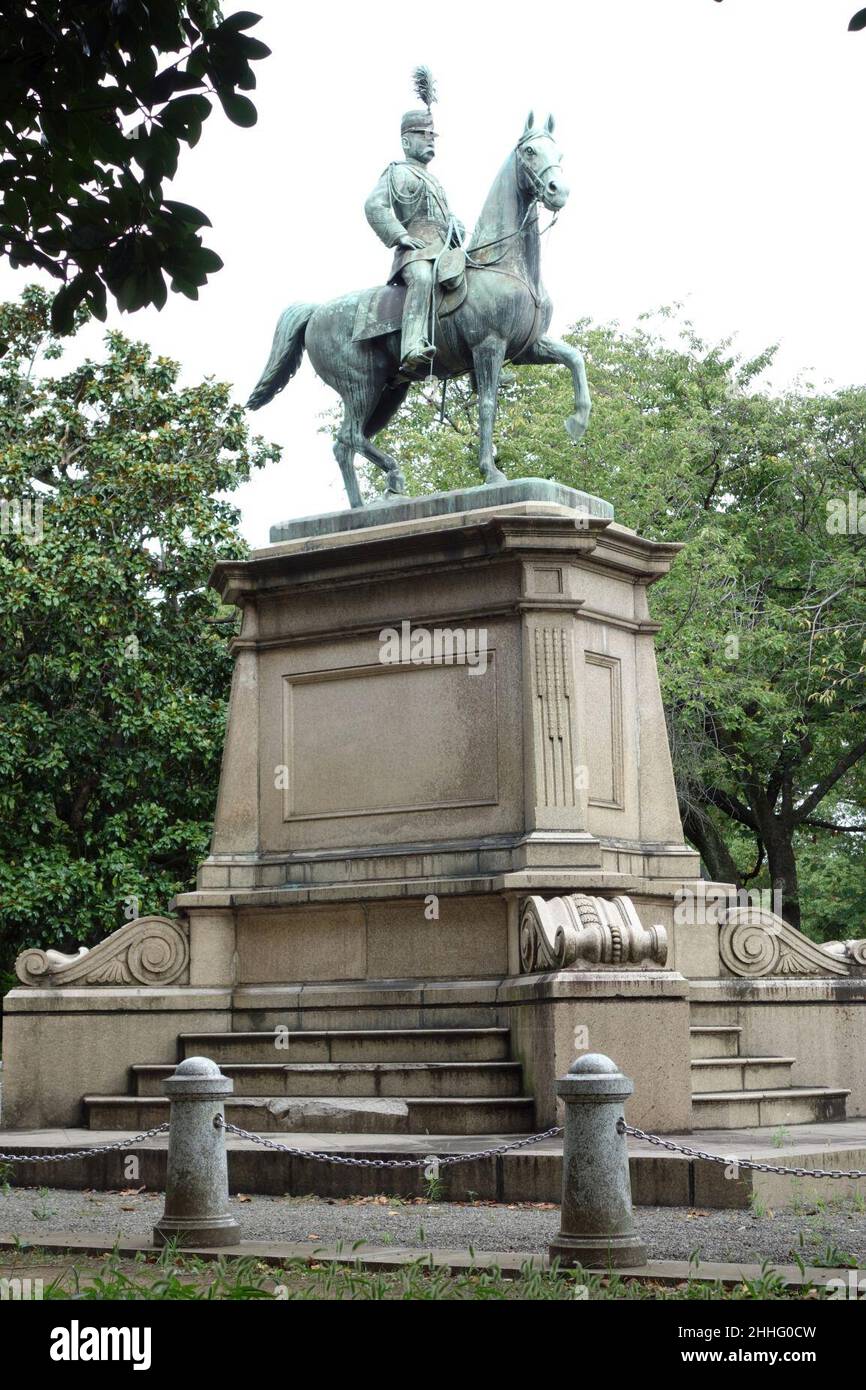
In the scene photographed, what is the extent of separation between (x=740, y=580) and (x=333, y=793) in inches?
827

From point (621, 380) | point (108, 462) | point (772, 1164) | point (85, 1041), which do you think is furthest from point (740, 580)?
point (772, 1164)

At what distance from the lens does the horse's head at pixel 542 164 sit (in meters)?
14.7

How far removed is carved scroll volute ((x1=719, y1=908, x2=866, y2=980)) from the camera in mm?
14891

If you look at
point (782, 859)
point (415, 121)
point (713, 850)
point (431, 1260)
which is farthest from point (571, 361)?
point (782, 859)

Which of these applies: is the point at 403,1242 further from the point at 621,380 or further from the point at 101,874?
the point at 621,380

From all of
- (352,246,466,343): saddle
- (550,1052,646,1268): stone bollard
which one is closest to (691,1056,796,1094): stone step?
(550,1052,646,1268): stone bollard

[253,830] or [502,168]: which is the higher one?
[502,168]

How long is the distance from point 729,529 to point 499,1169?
86.0 feet

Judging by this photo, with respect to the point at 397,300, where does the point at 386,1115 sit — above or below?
below

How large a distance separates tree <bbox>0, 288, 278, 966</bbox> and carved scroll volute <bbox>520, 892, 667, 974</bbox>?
44.0 feet

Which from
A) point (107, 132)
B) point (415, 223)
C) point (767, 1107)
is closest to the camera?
point (107, 132)

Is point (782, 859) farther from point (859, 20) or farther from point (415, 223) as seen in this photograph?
point (859, 20)

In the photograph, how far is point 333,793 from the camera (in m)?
15.1

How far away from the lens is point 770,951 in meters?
14.9
